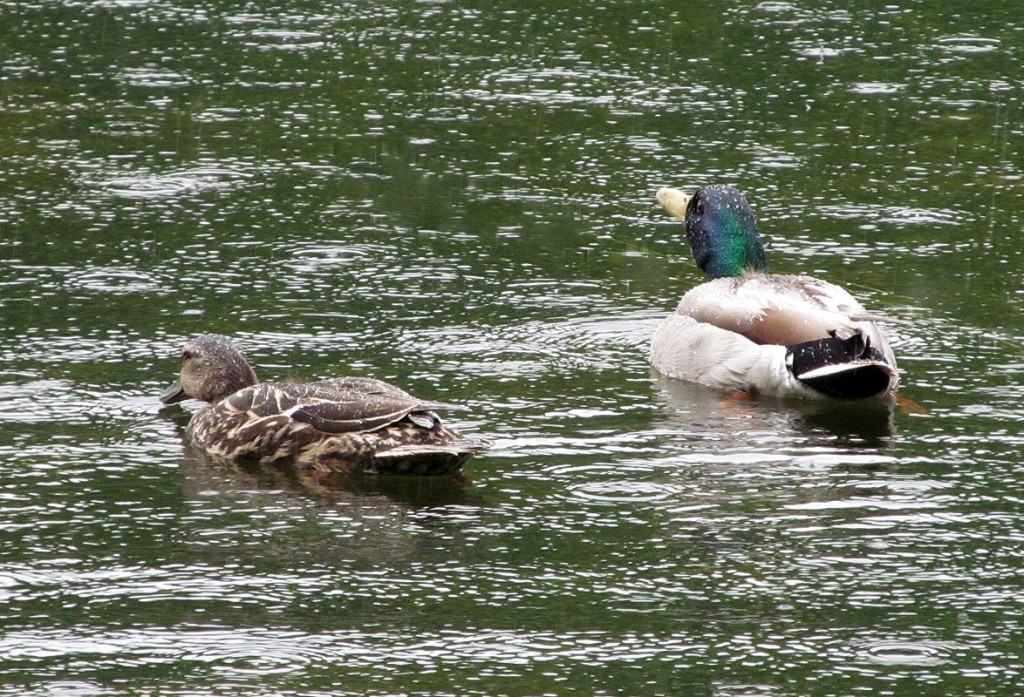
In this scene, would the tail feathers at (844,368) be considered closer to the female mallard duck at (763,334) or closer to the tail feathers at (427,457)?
the female mallard duck at (763,334)

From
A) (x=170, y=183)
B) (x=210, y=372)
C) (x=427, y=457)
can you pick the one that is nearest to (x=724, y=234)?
(x=210, y=372)

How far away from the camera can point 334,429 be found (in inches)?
325

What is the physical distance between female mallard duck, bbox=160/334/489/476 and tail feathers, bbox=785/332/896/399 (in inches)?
68.9

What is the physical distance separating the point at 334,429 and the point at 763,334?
2378 millimetres

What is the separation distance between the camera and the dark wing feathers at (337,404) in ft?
26.9

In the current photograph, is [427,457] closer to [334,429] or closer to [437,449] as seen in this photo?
[437,449]

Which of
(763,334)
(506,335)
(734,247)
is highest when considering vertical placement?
(734,247)

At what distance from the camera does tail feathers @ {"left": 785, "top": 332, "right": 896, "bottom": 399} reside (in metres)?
9.02

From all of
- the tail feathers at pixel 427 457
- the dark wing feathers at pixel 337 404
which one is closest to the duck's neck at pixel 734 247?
the dark wing feathers at pixel 337 404

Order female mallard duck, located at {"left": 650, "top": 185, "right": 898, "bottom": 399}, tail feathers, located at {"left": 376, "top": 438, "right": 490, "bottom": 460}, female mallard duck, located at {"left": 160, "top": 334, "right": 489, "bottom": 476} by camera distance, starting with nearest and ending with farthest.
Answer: tail feathers, located at {"left": 376, "top": 438, "right": 490, "bottom": 460}, female mallard duck, located at {"left": 160, "top": 334, "right": 489, "bottom": 476}, female mallard duck, located at {"left": 650, "top": 185, "right": 898, "bottom": 399}

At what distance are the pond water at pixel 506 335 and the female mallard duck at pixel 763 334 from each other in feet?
0.56

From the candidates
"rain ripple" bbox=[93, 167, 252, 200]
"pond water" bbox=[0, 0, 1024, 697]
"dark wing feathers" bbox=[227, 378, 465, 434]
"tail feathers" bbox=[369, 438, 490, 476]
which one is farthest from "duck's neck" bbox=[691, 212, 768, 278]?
"rain ripple" bbox=[93, 167, 252, 200]

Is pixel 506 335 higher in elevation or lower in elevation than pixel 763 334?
lower

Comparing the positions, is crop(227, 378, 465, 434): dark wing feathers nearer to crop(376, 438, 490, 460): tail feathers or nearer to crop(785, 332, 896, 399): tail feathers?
crop(376, 438, 490, 460): tail feathers
